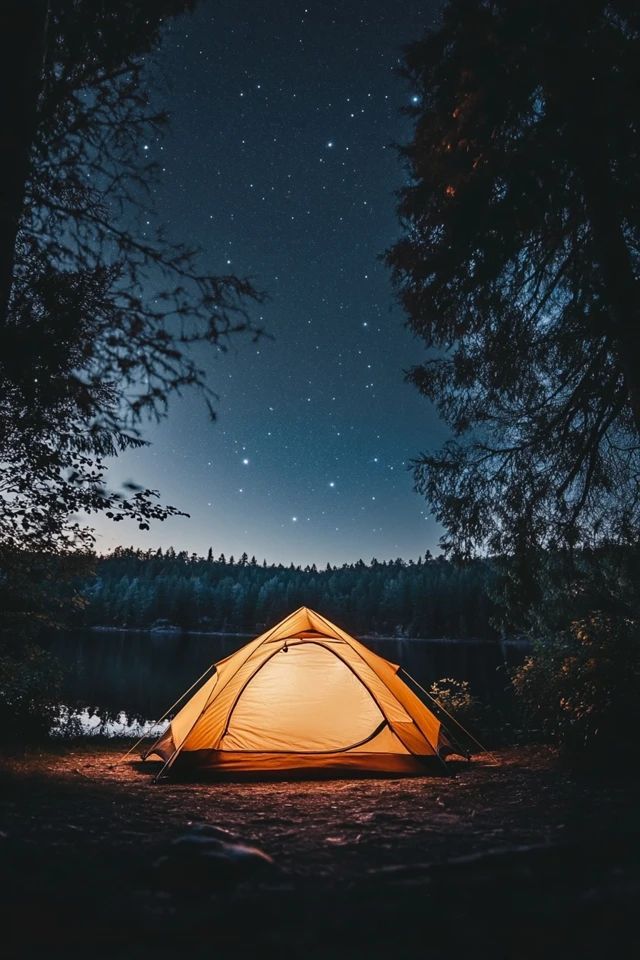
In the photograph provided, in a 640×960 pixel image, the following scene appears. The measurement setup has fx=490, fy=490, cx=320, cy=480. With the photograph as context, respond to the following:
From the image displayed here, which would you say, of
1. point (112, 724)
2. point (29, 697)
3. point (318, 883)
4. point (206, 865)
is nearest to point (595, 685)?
point (318, 883)

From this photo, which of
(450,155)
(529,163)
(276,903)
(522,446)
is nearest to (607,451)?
(522,446)

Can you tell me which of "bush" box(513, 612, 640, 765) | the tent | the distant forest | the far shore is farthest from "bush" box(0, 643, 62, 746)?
the far shore

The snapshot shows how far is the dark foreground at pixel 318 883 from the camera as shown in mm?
1794

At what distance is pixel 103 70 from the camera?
5.54 m

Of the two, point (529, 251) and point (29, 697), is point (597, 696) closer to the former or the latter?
point (529, 251)

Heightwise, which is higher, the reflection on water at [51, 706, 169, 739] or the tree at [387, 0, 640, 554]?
the tree at [387, 0, 640, 554]

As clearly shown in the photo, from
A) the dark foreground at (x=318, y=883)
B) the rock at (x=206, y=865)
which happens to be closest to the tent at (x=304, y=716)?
the dark foreground at (x=318, y=883)

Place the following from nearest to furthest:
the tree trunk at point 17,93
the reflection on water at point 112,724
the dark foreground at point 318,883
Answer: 1. the dark foreground at point 318,883
2. the tree trunk at point 17,93
3. the reflection on water at point 112,724

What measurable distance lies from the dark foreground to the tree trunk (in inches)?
176

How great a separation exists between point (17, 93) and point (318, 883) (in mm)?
5889

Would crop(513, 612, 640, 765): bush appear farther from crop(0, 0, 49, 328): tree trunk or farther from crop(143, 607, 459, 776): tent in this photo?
crop(0, 0, 49, 328): tree trunk

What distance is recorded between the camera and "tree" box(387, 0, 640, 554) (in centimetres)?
538

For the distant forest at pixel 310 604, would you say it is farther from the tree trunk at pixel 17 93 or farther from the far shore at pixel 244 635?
the tree trunk at pixel 17 93

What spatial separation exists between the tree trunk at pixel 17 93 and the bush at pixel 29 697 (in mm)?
8012
